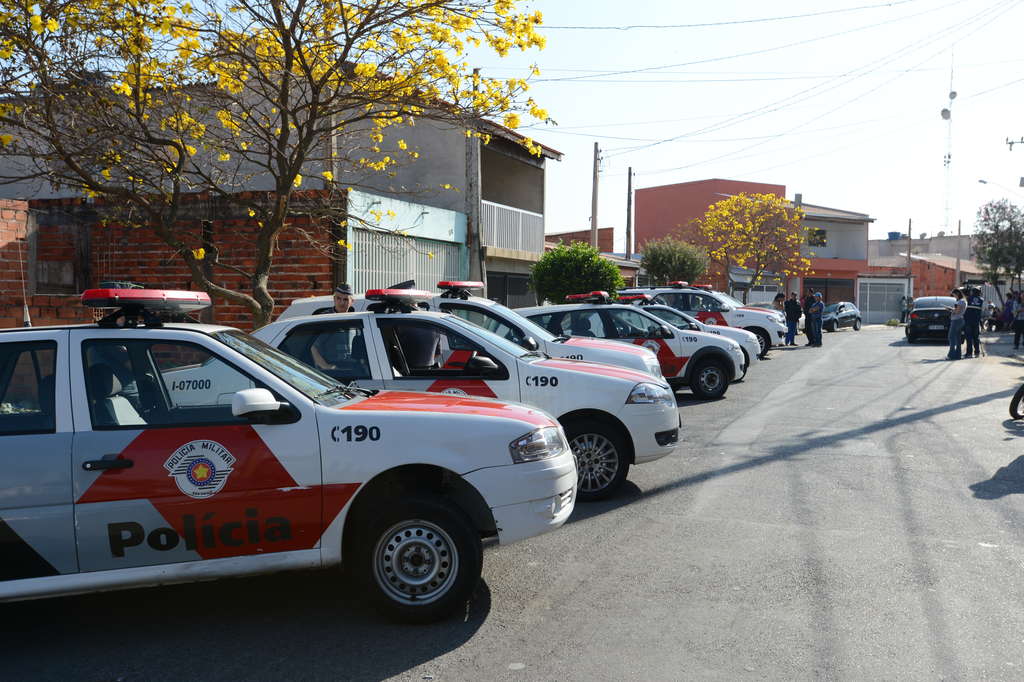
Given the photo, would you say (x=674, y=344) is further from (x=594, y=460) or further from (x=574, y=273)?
(x=574, y=273)

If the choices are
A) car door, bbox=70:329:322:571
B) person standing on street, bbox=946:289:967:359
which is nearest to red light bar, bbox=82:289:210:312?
car door, bbox=70:329:322:571

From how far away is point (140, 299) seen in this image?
15.1 feet

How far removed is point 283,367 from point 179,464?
2.87 feet

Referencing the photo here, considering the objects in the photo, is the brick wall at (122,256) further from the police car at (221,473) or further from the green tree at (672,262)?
the green tree at (672,262)

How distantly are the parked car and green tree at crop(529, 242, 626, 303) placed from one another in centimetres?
2055

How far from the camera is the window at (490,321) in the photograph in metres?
8.88

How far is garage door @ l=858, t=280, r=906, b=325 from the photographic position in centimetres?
A: 5796

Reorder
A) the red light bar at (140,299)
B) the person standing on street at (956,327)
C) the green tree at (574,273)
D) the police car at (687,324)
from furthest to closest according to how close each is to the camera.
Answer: the person standing on street at (956,327) < the green tree at (574,273) < the police car at (687,324) < the red light bar at (140,299)

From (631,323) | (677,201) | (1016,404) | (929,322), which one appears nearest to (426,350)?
(631,323)

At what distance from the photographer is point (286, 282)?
1484 cm

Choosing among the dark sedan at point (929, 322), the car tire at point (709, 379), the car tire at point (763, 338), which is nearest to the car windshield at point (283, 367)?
the car tire at point (709, 379)

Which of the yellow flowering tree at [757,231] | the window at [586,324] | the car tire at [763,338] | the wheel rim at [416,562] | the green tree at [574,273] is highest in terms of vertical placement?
the yellow flowering tree at [757,231]

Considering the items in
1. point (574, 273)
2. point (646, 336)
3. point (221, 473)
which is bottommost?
point (221, 473)

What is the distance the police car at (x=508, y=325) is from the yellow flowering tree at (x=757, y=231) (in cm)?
3351
